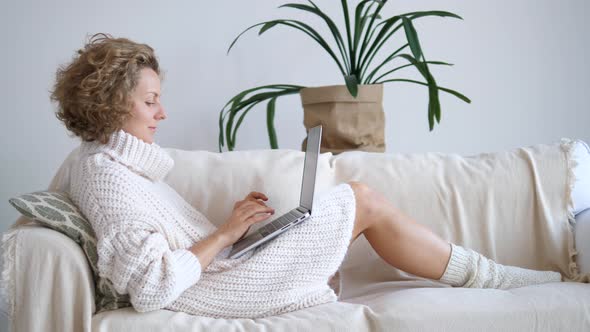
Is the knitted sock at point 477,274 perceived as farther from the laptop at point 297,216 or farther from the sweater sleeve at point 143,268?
the sweater sleeve at point 143,268

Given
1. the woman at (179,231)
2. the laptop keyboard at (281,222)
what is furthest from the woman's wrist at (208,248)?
the laptop keyboard at (281,222)

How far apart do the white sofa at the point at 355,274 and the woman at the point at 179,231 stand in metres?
0.07

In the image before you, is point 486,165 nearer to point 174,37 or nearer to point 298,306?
point 298,306

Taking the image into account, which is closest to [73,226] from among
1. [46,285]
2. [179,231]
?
[46,285]

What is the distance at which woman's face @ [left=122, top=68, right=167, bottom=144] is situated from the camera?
5.39 ft

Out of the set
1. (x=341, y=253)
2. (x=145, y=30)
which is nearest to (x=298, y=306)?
(x=341, y=253)

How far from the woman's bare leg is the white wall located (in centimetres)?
119

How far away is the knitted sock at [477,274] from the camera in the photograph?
1.68 m

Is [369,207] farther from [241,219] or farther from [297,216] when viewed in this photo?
[241,219]

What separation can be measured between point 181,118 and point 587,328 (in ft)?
5.98

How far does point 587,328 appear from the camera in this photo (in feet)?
4.80

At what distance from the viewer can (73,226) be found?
4.81ft

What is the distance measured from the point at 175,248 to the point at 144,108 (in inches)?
14.8

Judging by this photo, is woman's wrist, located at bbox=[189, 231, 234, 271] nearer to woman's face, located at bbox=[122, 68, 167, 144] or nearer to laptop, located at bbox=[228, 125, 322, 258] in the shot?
laptop, located at bbox=[228, 125, 322, 258]
